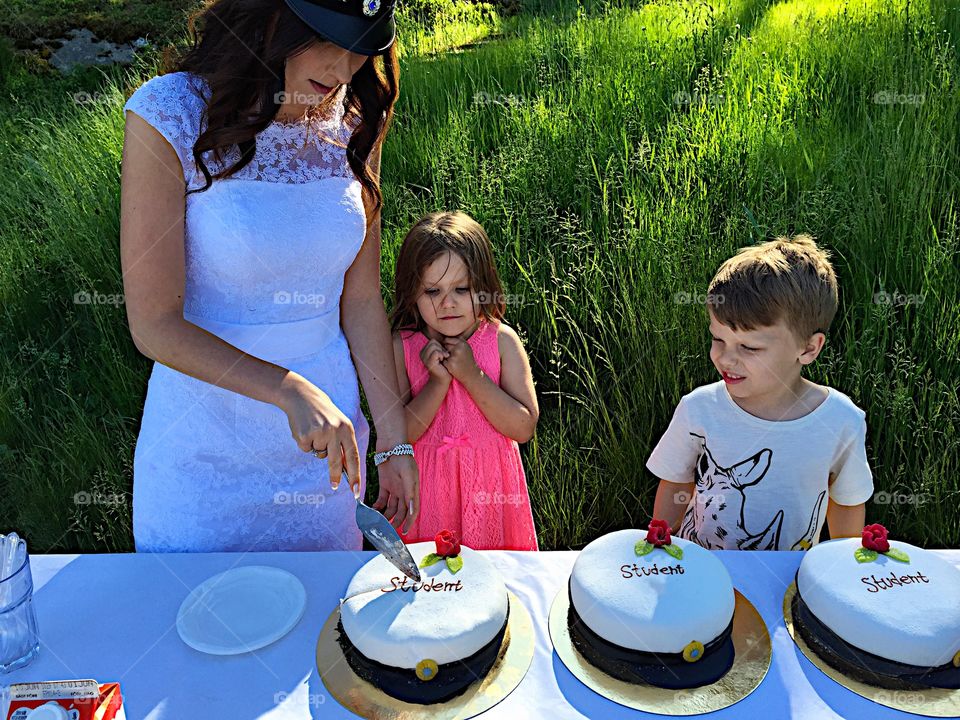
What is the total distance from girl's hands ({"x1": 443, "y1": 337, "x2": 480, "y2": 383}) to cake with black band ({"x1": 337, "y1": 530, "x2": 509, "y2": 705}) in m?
0.69

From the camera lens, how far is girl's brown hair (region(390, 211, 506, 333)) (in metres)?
1.86

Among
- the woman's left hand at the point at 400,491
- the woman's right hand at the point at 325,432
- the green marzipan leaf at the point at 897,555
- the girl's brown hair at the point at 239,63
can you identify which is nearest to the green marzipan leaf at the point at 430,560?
the woman's right hand at the point at 325,432

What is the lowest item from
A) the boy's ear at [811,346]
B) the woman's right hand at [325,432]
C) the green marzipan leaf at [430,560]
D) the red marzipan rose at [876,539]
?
the red marzipan rose at [876,539]

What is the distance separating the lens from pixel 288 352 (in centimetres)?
158

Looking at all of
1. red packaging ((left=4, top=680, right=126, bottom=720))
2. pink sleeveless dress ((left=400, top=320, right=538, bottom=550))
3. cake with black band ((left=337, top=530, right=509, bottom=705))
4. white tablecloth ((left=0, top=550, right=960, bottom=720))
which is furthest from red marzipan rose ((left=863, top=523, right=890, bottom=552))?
red packaging ((left=4, top=680, right=126, bottom=720))

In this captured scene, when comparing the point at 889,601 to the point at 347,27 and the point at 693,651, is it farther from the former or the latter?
the point at 347,27

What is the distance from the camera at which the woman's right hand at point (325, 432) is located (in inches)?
47.6

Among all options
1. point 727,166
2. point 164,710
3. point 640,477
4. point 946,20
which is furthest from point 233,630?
point 946,20

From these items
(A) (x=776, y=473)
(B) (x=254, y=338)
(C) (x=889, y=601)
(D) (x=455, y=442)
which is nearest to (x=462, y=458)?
(D) (x=455, y=442)

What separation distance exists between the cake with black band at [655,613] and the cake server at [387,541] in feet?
0.79

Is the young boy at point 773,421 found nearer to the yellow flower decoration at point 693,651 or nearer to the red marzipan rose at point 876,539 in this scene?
the red marzipan rose at point 876,539

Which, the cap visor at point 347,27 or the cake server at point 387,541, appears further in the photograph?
the cap visor at point 347,27

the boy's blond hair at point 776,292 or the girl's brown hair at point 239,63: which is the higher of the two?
the girl's brown hair at point 239,63

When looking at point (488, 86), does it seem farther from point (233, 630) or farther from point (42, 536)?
point (233, 630)
